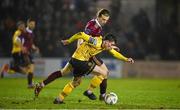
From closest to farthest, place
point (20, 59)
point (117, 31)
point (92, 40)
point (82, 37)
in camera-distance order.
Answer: point (82, 37)
point (92, 40)
point (20, 59)
point (117, 31)

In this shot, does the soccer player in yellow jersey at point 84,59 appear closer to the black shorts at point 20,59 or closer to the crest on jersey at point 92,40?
the crest on jersey at point 92,40

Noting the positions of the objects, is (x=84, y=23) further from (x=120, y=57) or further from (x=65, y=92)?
(x=65, y=92)

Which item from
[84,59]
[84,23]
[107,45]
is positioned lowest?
[84,59]

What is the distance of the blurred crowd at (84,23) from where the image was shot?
1211 inches

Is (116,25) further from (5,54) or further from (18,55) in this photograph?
(18,55)

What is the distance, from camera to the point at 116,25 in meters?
31.0

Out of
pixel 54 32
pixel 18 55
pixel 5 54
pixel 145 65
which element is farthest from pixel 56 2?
pixel 18 55

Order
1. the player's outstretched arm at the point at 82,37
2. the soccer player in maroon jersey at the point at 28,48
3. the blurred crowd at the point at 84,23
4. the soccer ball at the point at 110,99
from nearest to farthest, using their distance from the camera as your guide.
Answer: the player's outstretched arm at the point at 82,37
the soccer ball at the point at 110,99
the soccer player in maroon jersey at the point at 28,48
the blurred crowd at the point at 84,23

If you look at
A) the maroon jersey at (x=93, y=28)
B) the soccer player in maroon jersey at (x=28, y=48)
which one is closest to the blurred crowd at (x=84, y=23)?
the soccer player in maroon jersey at (x=28, y=48)

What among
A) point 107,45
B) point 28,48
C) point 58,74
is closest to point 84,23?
point 28,48

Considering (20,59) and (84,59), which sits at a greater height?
(20,59)

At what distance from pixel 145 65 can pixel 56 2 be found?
5829mm

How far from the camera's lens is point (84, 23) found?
30656 mm

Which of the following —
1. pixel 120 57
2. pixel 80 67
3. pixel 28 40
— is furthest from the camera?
pixel 28 40
